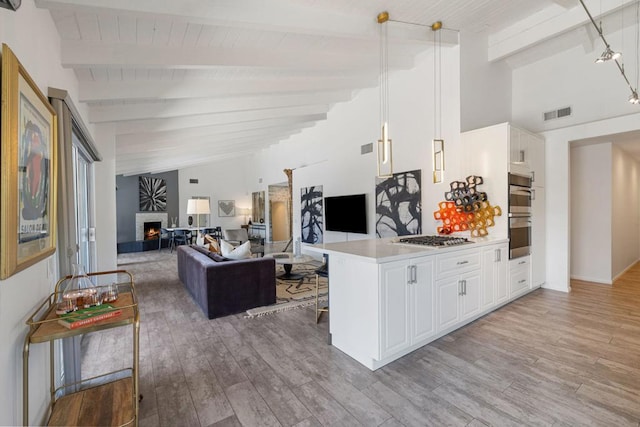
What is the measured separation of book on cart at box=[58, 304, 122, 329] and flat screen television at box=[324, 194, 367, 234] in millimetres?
4914

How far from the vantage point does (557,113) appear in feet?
15.2

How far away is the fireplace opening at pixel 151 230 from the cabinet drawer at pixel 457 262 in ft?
33.1

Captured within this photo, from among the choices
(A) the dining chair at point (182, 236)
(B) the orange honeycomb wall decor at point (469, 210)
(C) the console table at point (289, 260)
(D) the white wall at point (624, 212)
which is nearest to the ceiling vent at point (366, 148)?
(B) the orange honeycomb wall decor at point (469, 210)

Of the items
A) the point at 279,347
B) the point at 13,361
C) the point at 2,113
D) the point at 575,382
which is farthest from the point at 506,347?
the point at 2,113

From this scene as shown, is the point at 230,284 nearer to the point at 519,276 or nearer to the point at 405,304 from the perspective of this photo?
the point at 405,304

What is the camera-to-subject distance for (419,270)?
263cm

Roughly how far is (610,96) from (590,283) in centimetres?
306

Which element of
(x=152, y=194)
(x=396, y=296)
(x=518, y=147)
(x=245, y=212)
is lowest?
(x=396, y=296)

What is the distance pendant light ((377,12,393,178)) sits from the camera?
9.20ft

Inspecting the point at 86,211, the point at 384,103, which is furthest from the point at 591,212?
the point at 86,211

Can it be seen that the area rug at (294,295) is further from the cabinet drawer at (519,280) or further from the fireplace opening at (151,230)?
the fireplace opening at (151,230)

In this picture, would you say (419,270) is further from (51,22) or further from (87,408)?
(51,22)

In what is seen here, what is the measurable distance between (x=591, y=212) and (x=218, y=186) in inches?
445

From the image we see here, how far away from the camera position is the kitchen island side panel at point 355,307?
2.36 metres
